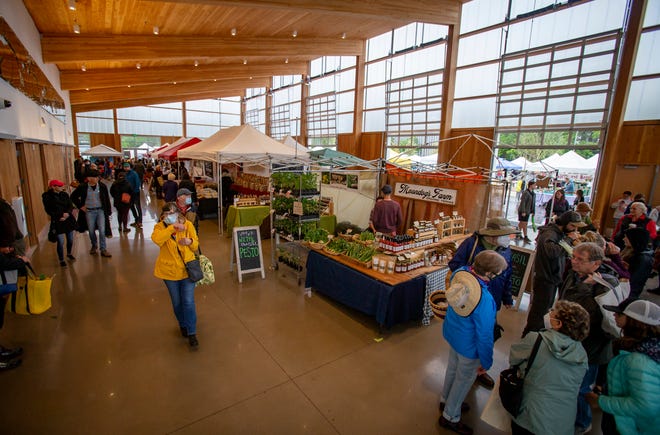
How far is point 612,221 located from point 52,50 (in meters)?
13.7

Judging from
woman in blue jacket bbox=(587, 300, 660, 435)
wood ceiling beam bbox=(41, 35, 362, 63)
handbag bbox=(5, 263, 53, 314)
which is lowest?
handbag bbox=(5, 263, 53, 314)

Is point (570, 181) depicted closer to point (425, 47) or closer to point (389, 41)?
point (425, 47)

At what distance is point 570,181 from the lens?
12180mm

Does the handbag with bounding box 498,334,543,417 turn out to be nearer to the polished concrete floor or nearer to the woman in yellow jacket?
the polished concrete floor

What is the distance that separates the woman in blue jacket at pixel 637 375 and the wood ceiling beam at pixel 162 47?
10.3 m

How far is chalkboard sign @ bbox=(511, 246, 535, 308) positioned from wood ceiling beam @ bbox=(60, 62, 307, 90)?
1283 cm

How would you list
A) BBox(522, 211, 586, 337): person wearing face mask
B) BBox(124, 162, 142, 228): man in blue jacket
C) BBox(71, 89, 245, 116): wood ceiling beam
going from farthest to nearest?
BBox(71, 89, 245, 116): wood ceiling beam
BBox(124, 162, 142, 228): man in blue jacket
BBox(522, 211, 586, 337): person wearing face mask

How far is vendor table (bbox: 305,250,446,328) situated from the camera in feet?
11.6

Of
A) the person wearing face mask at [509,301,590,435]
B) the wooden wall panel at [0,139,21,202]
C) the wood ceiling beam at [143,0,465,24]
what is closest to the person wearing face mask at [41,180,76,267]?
the wooden wall panel at [0,139,21,202]

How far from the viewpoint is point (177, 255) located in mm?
3107

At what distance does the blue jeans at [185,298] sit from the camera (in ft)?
10.7

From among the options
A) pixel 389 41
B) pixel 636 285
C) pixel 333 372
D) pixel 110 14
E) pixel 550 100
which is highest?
pixel 389 41

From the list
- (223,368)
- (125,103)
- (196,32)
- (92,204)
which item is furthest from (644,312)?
(125,103)

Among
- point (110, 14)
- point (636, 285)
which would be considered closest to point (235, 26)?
point (110, 14)
